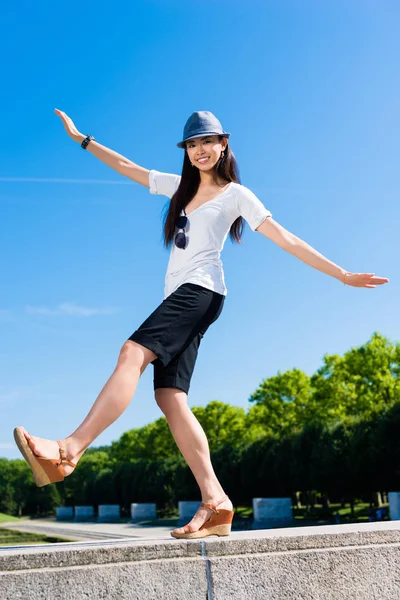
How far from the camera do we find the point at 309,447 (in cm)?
4212

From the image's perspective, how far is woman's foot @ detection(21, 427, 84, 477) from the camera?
11.0ft

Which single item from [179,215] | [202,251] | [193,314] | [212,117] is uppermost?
[212,117]

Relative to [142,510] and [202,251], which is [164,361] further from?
[142,510]

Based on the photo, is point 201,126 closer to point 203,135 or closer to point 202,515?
point 203,135

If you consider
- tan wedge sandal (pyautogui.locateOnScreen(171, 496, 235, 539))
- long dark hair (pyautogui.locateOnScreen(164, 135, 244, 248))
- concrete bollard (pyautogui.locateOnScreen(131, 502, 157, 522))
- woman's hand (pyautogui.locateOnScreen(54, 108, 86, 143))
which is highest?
woman's hand (pyautogui.locateOnScreen(54, 108, 86, 143))

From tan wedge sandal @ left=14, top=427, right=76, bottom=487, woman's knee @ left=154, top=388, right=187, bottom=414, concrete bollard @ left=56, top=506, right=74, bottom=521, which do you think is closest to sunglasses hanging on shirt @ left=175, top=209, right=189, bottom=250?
woman's knee @ left=154, top=388, right=187, bottom=414

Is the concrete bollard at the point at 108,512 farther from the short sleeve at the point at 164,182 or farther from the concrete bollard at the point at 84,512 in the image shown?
the short sleeve at the point at 164,182

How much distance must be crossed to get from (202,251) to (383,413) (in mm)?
34249

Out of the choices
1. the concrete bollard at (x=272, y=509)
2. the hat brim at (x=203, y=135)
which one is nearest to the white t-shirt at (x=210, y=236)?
the hat brim at (x=203, y=135)

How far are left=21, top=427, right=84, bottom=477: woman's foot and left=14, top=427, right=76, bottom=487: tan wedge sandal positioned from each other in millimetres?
17

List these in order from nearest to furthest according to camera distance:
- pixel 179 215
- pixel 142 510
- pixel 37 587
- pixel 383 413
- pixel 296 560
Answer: pixel 37 587
pixel 296 560
pixel 179 215
pixel 383 413
pixel 142 510

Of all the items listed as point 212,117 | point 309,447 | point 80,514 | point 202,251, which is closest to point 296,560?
point 202,251

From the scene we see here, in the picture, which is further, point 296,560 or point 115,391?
point 115,391

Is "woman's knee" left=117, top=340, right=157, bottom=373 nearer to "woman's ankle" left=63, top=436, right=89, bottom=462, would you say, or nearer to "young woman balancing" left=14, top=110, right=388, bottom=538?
"young woman balancing" left=14, top=110, right=388, bottom=538
